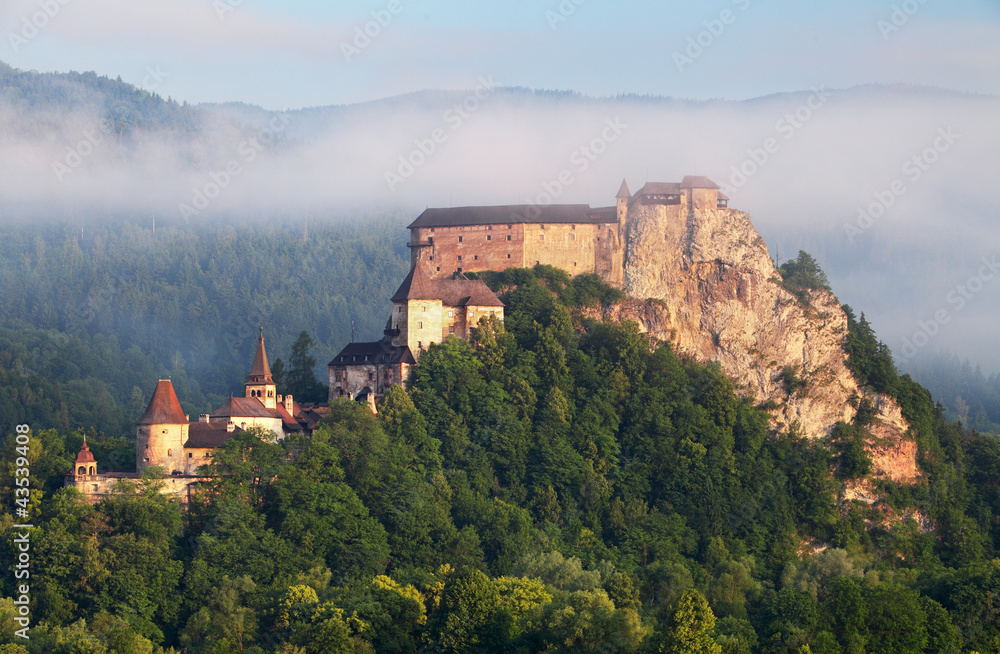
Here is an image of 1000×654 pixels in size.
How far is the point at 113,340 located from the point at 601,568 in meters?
89.9

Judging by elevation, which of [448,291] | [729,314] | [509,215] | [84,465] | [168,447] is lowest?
[84,465]

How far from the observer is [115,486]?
68.2m

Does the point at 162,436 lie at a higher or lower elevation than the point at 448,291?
lower

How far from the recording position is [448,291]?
275ft

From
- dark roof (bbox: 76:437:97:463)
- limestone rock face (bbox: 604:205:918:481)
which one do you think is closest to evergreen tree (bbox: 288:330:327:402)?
limestone rock face (bbox: 604:205:918:481)

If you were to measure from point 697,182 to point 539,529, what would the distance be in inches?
949

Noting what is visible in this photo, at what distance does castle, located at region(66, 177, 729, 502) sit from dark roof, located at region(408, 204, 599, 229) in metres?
0.06

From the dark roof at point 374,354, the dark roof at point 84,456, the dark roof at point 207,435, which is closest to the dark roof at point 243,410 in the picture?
the dark roof at point 207,435

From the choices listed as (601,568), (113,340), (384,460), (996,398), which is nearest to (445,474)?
(384,460)

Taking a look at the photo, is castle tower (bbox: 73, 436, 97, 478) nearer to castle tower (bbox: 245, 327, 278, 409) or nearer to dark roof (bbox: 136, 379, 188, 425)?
dark roof (bbox: 136, 379, 188, 425)

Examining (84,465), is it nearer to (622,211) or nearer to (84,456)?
(84,456)

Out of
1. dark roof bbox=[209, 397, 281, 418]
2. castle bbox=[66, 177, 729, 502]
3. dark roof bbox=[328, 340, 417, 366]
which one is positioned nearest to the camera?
castle bbox=[66, 177, 729, 502]

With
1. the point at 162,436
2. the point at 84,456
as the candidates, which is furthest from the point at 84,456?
the point at 162,436

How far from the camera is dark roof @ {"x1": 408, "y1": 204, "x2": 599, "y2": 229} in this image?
88.9 meters
